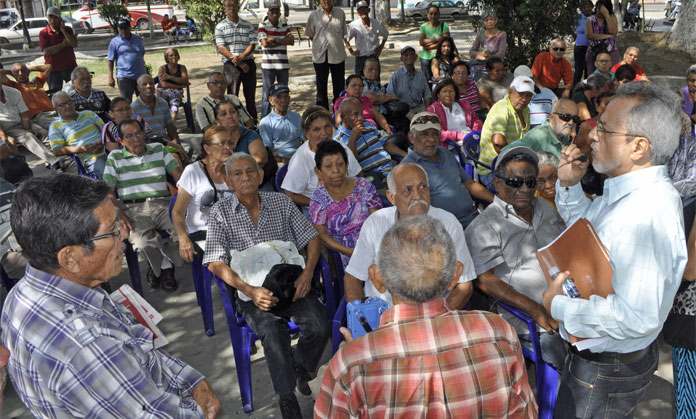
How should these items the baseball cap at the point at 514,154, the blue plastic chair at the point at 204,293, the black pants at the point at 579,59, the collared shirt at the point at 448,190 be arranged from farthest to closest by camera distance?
the black pants at the point at 579,59, the collared shirt at the point at 448,190, the blue plastic chair at the point at 204,293, the baseball cap at the point at 514,154

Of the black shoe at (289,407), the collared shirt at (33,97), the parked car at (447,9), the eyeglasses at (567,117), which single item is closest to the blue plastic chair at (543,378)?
the black shoe at (289,407)

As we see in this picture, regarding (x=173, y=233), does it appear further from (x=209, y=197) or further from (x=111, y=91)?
(x=111, y=91)

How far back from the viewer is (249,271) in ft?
10.7

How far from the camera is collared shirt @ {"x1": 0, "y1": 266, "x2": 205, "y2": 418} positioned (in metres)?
1.60

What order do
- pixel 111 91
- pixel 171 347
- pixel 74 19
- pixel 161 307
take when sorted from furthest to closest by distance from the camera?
pixel 74 19
pixel 111 91
pixel 161 307
pixel 171 347

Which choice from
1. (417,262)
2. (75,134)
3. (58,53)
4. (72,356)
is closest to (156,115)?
(75,134)

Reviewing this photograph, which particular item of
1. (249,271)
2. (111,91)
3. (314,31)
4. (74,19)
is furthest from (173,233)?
(74,19)

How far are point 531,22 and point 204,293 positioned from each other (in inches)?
306

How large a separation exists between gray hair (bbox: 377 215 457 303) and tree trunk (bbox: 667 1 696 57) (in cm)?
1382

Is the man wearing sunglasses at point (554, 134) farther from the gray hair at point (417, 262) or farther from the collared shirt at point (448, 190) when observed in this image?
the gray hair at point (417, 262)

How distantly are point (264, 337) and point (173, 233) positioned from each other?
1.72 m

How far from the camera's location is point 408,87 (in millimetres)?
7379

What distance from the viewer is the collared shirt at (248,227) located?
3.41 metres

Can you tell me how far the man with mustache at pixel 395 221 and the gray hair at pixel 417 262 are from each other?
139 cm
